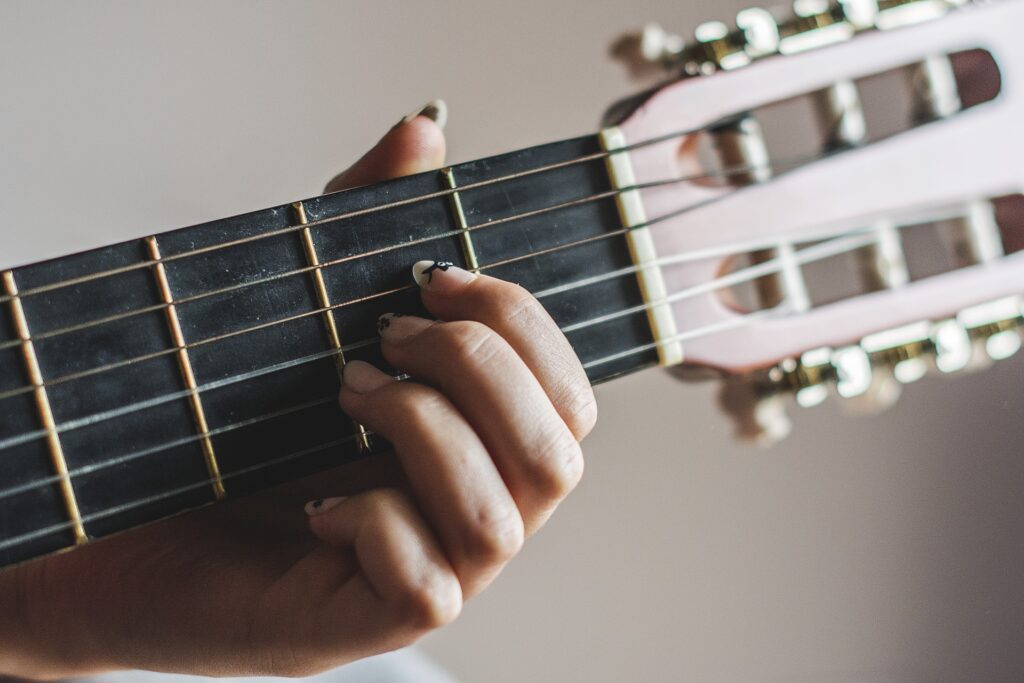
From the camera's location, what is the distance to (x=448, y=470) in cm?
43

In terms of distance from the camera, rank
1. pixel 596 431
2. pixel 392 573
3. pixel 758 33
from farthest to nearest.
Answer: pixel 596 431, pixel 758 33, pixel 392 573

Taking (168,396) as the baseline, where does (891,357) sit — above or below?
below

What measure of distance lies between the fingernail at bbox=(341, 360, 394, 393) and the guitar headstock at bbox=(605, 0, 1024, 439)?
0.61 feet

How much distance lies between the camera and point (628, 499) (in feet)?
2.87

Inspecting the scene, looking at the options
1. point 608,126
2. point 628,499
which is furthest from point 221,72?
point 628,499

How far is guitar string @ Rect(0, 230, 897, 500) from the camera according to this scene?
430 millimetres

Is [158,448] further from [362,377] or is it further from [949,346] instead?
[949,346]

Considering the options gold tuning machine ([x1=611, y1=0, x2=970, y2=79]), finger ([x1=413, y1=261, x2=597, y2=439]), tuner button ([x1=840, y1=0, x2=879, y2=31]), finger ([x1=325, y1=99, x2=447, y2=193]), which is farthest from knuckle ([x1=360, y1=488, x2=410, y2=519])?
tuner button ([x1=840, y1=0, x2=879, y2=31])

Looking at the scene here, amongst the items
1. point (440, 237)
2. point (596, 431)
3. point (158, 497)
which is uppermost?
point (440, 237)

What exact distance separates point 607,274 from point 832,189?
0.58 feet

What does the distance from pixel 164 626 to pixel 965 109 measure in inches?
26.2

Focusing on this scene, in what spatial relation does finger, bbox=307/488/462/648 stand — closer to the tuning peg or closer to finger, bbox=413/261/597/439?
finger, bbox=413/261/597/439

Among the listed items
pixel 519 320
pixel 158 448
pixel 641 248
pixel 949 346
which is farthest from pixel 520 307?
pixel 949 346

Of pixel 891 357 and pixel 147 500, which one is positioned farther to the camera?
pixel 891 357
